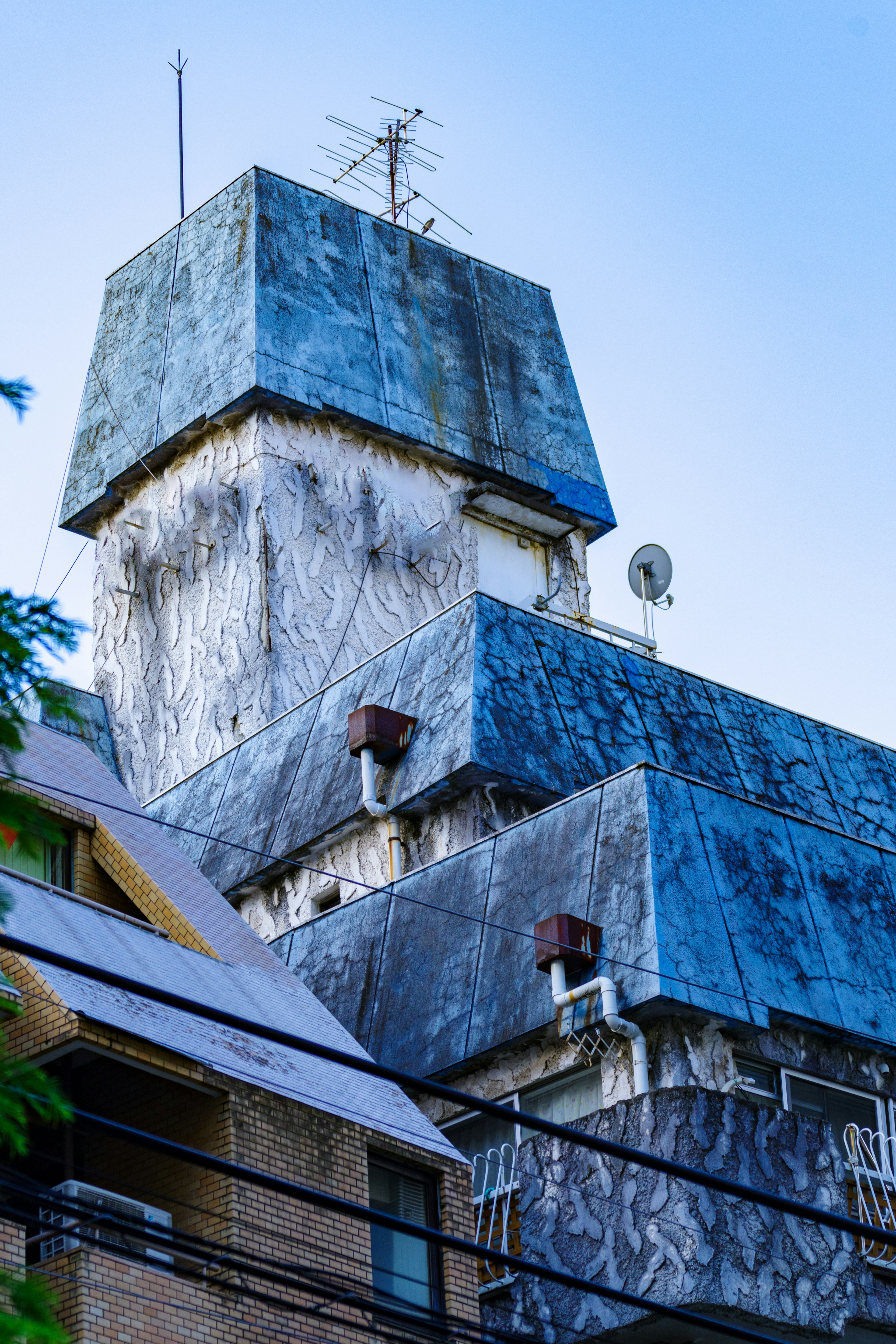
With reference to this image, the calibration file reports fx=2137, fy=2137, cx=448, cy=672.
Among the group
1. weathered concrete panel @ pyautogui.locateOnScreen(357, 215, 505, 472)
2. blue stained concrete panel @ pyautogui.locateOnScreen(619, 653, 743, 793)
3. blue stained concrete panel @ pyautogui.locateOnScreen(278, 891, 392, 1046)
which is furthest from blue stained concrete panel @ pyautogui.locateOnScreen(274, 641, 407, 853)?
weathered concrete panel @ pyautogui.locateOnScreen(357, 215, 505, 472)

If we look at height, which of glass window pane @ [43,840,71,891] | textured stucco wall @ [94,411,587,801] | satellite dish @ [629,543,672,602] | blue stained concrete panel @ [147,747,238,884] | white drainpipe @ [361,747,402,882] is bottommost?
glass window pane @ [43,840,71,891]

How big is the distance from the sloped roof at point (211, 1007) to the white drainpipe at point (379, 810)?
4.48 meters

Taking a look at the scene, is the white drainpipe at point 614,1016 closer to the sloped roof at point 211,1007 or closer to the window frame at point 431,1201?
the sloped roof at point 211,1007

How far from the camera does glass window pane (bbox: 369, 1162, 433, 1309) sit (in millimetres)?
14914

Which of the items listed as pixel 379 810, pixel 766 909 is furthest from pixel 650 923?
pixel 379 810

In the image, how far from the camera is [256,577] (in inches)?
1046

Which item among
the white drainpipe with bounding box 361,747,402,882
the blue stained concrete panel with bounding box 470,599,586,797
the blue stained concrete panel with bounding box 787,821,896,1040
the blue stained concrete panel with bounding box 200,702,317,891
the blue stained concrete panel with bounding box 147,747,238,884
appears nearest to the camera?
the blue stained concrete panel with bounding box 787,821,896,1040

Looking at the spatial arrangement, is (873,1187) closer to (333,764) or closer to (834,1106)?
(834,1106)

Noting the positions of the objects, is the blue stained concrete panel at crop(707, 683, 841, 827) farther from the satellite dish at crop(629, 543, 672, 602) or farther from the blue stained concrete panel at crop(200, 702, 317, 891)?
the blue stained concrete panel at crop(200, 702, 317, 891)

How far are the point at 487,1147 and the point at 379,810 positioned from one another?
4364 mm

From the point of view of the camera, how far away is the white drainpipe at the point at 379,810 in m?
20.7

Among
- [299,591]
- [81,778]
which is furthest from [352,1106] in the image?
[299,591]

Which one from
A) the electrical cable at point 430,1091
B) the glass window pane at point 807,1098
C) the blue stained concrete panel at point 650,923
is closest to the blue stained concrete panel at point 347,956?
the blue stained concrete panel at point 650,923

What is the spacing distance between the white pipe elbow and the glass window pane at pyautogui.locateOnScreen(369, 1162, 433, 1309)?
5.96 meters
